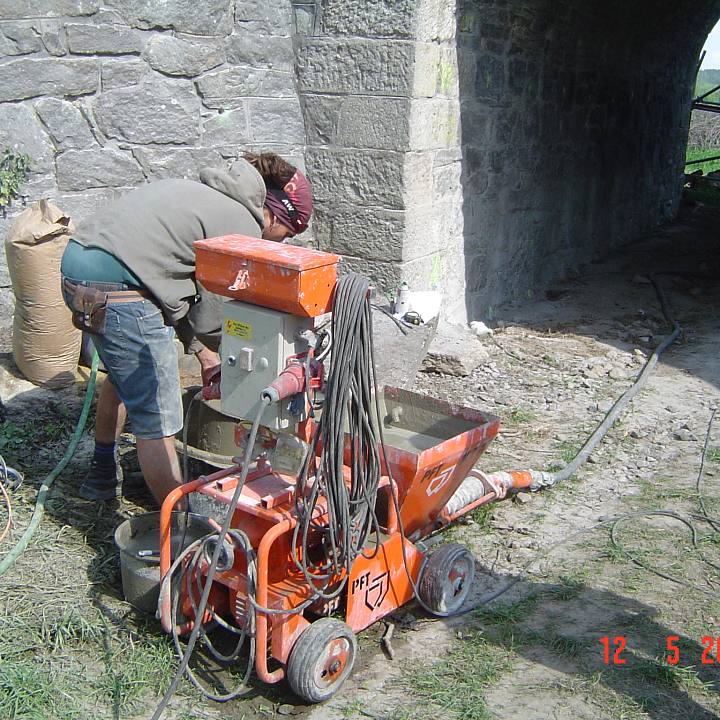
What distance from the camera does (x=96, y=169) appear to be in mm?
5098

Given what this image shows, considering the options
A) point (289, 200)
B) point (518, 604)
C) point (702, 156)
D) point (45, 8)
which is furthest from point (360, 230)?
point (702, 156)

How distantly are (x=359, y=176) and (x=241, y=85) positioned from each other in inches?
37.9

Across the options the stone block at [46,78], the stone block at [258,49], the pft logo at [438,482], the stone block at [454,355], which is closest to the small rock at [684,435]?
the stone block at [454,355]

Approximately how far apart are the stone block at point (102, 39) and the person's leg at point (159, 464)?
2692 millimetres

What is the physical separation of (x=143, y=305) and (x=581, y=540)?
2.17 m

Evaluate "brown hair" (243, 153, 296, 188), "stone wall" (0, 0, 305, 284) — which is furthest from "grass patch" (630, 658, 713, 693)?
"stone wall" (0, 0, 305, 284)

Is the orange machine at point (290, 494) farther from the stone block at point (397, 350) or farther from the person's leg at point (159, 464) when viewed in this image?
the stone block at point (397, 350)

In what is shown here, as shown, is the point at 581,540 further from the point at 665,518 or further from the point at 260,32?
the point at 260,32

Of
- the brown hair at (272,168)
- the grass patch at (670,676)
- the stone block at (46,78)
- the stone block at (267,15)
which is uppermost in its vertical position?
the stone block at (267,15)

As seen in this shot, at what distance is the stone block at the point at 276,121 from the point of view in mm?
5684

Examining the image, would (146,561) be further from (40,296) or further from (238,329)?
(40,296)

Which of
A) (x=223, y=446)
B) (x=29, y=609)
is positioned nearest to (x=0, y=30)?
(x=223, y=446)

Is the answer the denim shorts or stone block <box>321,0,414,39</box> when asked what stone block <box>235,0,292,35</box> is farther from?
the denim shorts

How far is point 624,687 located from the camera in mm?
2836
